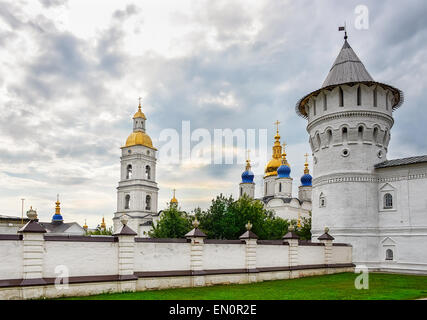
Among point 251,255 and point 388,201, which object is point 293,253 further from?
point 388,201

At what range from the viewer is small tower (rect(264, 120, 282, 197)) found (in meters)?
78.7

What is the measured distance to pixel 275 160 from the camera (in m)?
80.1

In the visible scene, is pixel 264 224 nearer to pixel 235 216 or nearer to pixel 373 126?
pixel 235 216

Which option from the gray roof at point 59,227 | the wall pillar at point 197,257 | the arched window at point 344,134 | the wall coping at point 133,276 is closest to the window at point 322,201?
the arched window at point 344,134

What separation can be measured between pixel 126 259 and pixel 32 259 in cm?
426

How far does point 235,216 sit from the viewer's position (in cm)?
4003

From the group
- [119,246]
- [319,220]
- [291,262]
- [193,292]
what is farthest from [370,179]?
[119,246]

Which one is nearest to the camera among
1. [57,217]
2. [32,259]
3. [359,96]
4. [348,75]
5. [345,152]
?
[32,259]

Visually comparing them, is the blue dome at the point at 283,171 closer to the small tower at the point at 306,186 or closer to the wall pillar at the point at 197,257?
the small tower at the point at 306,186

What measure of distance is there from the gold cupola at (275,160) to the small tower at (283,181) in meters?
4.20

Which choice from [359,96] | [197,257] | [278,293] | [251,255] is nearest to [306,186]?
[359,96]

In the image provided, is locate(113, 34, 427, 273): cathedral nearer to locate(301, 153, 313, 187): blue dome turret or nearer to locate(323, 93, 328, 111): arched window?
locate(323, 93, 328, 111): arched window

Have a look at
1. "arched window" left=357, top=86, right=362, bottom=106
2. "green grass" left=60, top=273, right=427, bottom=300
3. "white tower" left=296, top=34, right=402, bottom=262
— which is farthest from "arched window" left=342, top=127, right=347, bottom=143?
"green grass" left=60, top=273, right=427, bottom=300

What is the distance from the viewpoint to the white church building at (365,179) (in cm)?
2980
